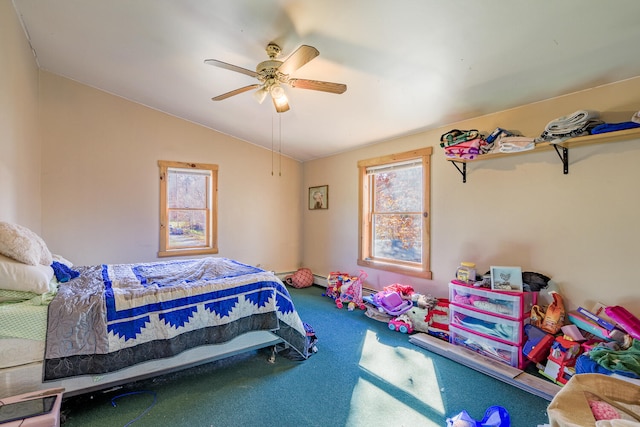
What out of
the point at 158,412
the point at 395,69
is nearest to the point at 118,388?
the point at 158,412

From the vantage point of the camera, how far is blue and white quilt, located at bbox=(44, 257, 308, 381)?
1.79m

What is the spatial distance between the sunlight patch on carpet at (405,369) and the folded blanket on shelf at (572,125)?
220 centimetres

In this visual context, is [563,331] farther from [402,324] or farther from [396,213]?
[396,213]

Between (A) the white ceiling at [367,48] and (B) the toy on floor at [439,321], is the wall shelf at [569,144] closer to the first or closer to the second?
(A) the white ceiling at [367,48]

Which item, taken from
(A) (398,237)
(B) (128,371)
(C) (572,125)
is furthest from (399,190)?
(B) (128,371)

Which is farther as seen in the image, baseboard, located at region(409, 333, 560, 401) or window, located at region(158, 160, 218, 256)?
window, located at region(158, 160, 218, 256)

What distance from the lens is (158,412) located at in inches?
74.7

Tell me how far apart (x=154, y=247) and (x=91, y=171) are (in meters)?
1.32

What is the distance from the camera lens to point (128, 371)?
199cm

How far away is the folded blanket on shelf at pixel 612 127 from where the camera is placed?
6.80 feet

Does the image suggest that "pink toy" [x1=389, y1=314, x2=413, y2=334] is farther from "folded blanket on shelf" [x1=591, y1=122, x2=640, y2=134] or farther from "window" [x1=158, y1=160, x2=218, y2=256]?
"window" [x1=158, y1=160, x2=218, y2=256]

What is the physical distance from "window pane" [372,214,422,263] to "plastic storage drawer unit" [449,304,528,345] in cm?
96

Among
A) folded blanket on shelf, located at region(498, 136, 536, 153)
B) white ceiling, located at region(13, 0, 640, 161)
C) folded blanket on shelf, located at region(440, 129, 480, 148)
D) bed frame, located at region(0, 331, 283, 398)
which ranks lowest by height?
bed frame, located at region(0, 331, 283, 398)

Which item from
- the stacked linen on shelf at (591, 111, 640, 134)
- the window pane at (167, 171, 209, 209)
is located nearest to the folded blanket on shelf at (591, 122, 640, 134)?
the stacked linen on shelf at (591, 111, 640, 134)
